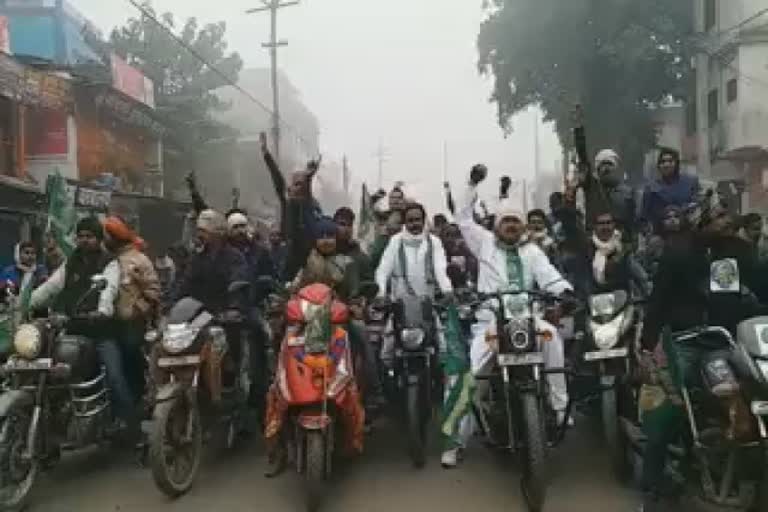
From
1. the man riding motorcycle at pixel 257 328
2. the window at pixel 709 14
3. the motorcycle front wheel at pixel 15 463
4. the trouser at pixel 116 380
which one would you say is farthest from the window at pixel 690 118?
the motorcycle front wheel at pixel 15 463

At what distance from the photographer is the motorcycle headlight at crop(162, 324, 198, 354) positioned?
520 cm

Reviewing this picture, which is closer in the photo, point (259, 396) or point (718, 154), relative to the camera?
point (259, 396)

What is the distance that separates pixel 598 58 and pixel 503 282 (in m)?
21.7

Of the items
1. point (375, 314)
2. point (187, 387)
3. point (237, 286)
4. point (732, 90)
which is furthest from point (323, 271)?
point (732, 90)

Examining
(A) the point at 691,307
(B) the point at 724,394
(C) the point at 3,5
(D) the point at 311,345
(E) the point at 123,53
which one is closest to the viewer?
(B) the point at 724,394

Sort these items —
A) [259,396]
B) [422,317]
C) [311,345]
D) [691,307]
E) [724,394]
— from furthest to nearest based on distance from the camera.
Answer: [259,396], [422,317], [311,345], [691,307], [724,394]

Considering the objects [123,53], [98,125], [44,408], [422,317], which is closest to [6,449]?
[44,408]

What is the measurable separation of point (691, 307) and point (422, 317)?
191cm

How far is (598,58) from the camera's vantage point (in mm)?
25625

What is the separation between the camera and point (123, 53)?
27891mm

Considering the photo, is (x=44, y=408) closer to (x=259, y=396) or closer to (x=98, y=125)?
(x=259, y=396)

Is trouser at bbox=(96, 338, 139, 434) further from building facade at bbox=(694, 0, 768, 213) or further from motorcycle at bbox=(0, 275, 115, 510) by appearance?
building facade at bbox=(694, 0, 768, 213)

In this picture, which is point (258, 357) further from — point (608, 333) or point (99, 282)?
point (608, 333)

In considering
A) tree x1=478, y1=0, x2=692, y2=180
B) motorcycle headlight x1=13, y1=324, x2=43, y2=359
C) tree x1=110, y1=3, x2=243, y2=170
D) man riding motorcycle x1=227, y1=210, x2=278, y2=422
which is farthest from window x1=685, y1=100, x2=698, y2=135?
motorcycle headlight x1=13, y1=324, x2=43, y2=359
